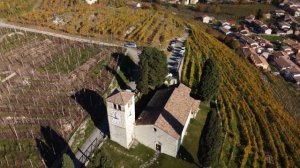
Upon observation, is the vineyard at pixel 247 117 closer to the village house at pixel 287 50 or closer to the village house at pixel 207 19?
the village house at pixel 287 50

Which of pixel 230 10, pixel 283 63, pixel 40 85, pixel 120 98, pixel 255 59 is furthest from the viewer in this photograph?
pixel 230 10

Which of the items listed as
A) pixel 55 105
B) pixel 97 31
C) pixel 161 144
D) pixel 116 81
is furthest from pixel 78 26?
pixel 161 144

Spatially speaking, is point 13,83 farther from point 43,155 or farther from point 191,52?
point 191,52

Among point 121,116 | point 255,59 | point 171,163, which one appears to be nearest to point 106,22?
point 255,59

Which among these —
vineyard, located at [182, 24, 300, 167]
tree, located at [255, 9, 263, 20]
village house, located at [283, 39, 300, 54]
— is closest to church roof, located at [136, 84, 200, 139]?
vineyard, located at [182, 24, 300, 167]

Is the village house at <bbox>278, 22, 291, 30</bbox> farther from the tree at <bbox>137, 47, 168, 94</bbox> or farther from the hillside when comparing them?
the tree at <bbox>137, 47, 168, 94</bbox>

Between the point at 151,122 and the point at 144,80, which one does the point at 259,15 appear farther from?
the point at 151,122
